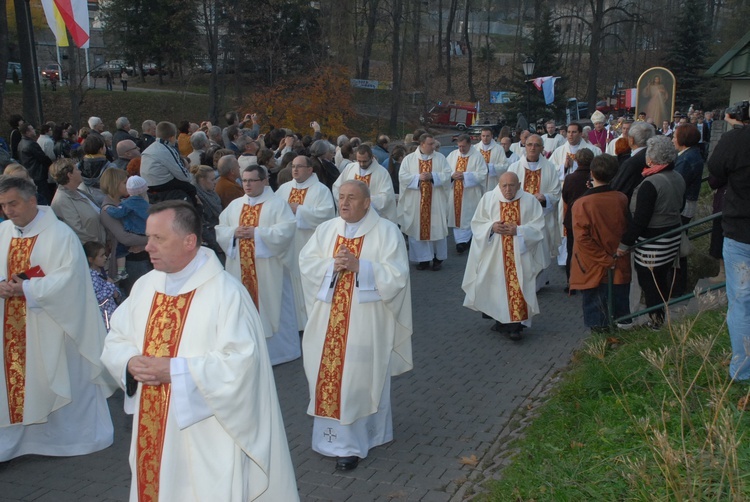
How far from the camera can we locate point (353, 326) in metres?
5.83

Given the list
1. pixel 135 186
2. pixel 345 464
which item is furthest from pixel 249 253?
pixel 345 464

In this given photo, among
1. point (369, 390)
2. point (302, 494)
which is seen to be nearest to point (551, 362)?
point (369, 390)

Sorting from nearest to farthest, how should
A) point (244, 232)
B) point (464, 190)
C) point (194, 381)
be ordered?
1. point (194, 381)
2. point (244, 232)
3. point (464, 190)

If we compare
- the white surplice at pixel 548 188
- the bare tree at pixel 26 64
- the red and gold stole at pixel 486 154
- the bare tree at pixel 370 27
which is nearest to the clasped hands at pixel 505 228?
the white surplice at pixel 548 188

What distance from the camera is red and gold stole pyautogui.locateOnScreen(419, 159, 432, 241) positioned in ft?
41.5

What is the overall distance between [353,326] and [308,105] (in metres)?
16.4

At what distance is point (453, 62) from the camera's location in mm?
64188

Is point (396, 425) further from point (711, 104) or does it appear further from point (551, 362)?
point (711, 104)

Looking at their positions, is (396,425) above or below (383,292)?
below

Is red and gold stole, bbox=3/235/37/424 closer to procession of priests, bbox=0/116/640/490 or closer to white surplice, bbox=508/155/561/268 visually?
procession of priests, bbox=0/116/640/490

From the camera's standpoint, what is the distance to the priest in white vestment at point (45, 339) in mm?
5621

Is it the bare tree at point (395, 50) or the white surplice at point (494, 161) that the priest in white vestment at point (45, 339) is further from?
the bare tree at point (395, 50)

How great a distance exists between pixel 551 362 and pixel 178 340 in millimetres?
4967

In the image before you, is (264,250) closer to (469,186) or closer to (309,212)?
(309,212)
